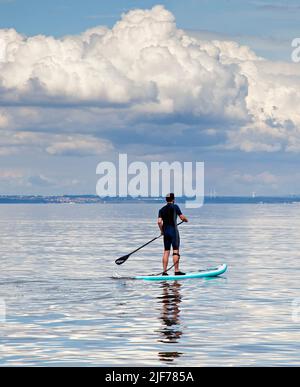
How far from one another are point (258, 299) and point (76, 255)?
23926mm

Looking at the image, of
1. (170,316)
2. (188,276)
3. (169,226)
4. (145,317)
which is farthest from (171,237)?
(145,317)

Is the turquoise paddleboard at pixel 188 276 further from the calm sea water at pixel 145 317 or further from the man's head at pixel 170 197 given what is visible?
the man's head at pixel 170 197

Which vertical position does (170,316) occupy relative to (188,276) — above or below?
below

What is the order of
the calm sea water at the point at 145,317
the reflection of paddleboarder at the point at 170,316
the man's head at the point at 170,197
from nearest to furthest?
the calm sea water at the point at 145,317 → the reflection of paddleboarder at the point at 170,316 → the man's head at the point at 170,197

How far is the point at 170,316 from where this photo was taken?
22578 millimetres

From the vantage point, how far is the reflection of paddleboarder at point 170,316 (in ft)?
57.6

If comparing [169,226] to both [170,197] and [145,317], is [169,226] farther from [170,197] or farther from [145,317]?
[145,317]

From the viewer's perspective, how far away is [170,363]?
54.1 feet

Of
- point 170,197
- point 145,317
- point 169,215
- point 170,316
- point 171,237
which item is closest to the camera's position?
point 145,317

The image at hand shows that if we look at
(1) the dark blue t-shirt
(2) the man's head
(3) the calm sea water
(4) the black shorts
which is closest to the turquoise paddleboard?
(3) the calm sea water

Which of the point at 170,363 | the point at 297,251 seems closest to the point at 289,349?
the point at 170,363

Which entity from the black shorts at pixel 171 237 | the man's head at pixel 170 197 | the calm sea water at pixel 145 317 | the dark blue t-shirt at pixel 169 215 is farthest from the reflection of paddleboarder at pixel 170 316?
the man's head at pixel 170 197

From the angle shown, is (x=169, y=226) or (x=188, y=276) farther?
(x=188, y=276)
